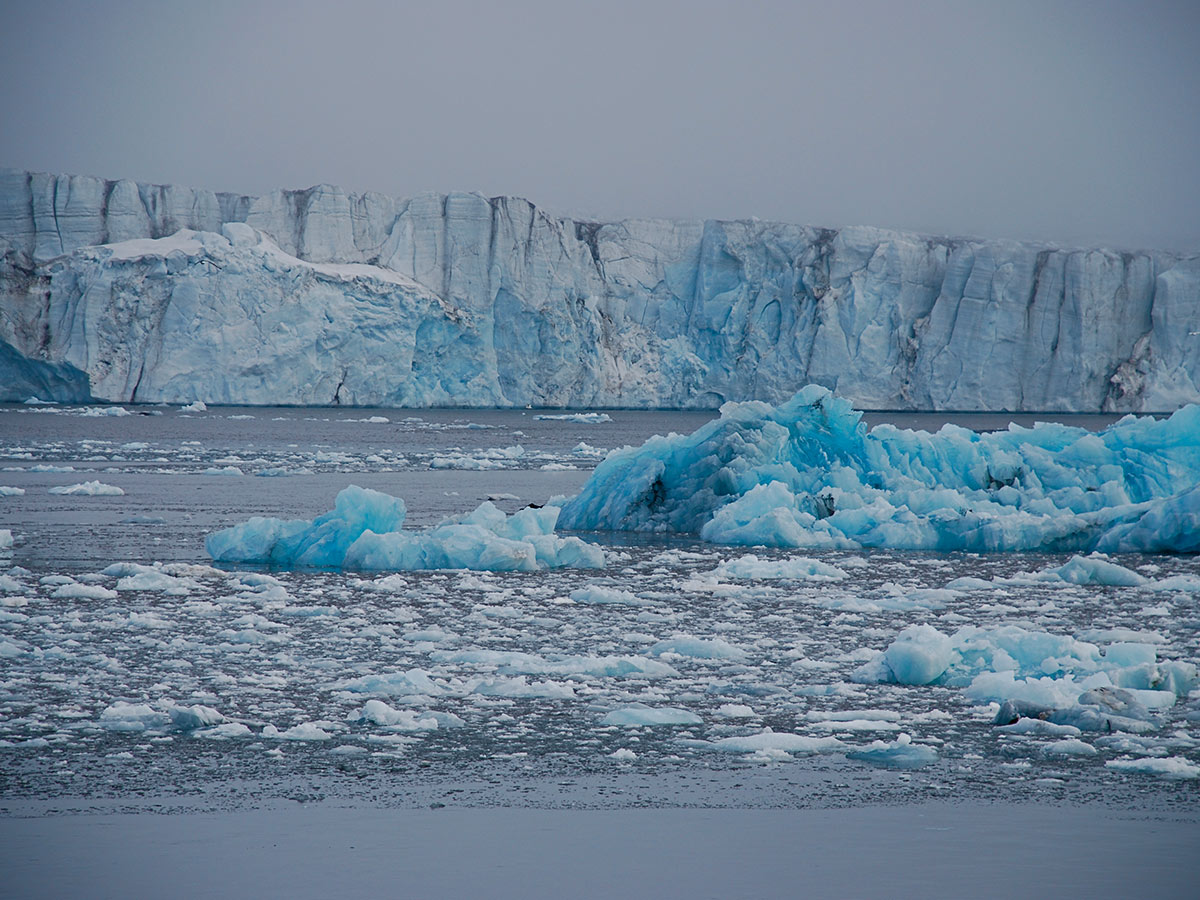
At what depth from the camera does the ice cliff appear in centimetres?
3984

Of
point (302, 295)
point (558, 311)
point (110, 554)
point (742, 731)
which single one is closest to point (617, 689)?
point (742, 731)

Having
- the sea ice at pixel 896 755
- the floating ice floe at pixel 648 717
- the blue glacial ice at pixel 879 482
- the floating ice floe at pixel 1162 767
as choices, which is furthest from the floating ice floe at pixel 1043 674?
the blue glacial ice at pixel 879 482

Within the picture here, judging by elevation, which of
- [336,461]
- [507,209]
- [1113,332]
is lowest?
[336,461]

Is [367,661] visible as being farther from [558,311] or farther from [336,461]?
[558,311]

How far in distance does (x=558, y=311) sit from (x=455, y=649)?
36651 mm

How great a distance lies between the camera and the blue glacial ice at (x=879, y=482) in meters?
13.0

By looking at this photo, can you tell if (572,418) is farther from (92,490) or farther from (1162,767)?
(1162,767)

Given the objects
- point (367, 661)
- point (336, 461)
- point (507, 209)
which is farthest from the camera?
point (507, 209)

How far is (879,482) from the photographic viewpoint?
1472 centimetres

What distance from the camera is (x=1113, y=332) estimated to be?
142 feet

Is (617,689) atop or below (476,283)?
below

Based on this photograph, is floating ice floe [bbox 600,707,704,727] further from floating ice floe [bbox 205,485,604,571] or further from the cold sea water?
floating ice floe [bbox 205,485,604,571]

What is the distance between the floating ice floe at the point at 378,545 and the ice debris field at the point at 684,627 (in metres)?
0.03

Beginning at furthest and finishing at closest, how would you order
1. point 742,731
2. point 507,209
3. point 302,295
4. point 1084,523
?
1. point 507,209
2. point 302,295
3. point 1084,523
4. point 742,731
